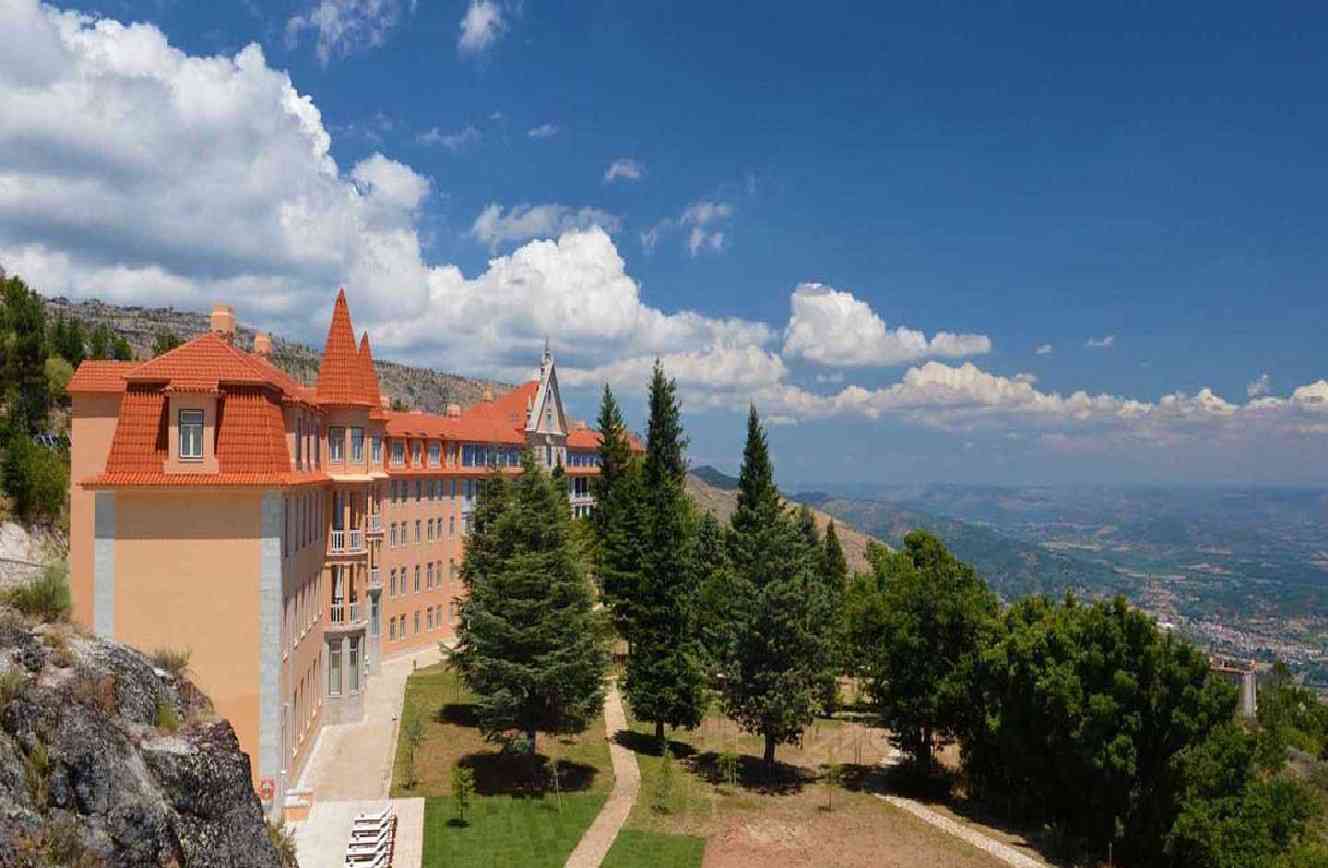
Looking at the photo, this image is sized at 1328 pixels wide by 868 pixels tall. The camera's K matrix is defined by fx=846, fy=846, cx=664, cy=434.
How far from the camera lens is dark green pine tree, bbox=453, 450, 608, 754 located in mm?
27562

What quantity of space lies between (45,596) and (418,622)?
117 feet

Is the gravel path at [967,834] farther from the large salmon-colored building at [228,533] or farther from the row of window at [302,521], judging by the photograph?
the row of window at [302,521]

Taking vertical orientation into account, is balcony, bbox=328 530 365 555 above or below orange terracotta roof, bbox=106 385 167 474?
below

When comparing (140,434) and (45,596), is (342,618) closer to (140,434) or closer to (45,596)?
(140,434)

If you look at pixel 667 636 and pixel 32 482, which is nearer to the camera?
pixel 667 636

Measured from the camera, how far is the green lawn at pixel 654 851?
74.8 ft

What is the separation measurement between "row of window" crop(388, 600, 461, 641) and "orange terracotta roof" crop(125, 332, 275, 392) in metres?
24.5

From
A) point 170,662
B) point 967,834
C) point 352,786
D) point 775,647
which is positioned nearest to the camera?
point 170,662

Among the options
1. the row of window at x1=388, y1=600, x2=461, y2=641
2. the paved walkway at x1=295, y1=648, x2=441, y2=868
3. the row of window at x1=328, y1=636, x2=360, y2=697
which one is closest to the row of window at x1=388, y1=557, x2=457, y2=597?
the row of window at x1=388, y1=600, x2=461, y2=641

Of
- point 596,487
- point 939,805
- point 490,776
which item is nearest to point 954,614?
point 939,805

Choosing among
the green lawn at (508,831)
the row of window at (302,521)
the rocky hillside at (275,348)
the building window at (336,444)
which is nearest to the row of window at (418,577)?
the building window at (336,444)

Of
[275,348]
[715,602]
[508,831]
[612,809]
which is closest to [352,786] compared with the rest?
[508,831]

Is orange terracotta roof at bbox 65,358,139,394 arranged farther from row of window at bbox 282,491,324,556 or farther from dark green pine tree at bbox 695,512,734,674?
dark green pine tree at bbox 695,512,734,674

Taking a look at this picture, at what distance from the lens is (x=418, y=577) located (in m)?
50.4
